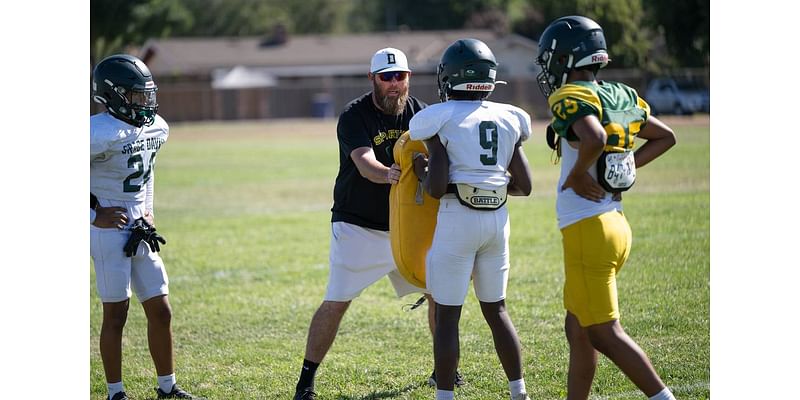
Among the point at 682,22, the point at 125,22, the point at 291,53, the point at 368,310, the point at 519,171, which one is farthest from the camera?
the point at 291,53

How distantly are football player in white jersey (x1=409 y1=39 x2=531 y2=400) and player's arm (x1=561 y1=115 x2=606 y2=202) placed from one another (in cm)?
47

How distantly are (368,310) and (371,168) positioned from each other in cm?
274

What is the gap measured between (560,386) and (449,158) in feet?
5.37

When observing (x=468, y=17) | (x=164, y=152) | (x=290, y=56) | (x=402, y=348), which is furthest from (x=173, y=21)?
(x=402, y=348)

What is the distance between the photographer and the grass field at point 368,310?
561cm

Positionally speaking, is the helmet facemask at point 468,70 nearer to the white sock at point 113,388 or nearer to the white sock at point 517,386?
the white sock at point 517,386

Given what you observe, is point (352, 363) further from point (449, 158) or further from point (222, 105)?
point (222, 105)

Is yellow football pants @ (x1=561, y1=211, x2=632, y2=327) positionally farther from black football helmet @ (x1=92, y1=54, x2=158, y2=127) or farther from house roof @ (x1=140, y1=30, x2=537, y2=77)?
house roof @ (x1=140, y1=30, x2=537, y2=77)

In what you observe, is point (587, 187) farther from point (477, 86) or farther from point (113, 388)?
point (113, 388)

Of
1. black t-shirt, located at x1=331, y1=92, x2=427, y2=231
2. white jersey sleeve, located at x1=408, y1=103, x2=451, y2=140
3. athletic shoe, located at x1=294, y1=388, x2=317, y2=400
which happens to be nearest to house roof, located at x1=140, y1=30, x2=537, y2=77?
black t-shirt, located at x1=331, y1=92, x2=427, y2=231

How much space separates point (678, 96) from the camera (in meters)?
32.7

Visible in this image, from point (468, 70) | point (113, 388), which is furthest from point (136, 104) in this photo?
point (468, 70)

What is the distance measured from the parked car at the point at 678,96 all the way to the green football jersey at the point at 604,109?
1147 inches

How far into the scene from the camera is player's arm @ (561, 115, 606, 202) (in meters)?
4.00
